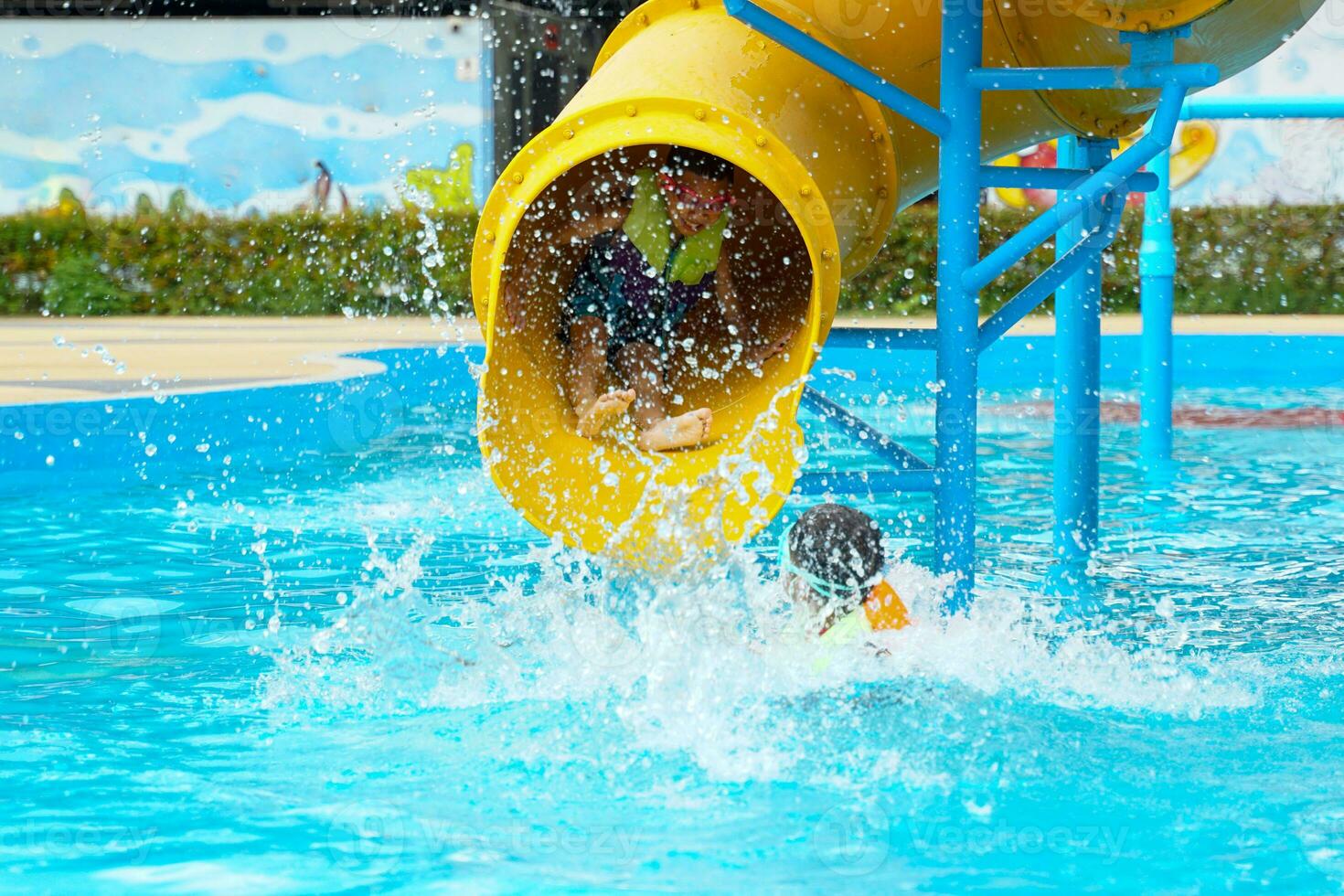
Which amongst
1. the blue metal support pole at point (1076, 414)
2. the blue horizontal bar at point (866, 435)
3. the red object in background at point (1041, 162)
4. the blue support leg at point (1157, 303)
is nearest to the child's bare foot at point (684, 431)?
the blue horizontal bar at point (866, 435)

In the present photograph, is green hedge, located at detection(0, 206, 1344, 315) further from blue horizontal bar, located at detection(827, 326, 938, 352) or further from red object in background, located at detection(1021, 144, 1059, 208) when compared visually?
blue horizontal bar, located at detection(827, 326, 938, 352)

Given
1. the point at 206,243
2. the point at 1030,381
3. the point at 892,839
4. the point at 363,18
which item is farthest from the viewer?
the point at 363,18

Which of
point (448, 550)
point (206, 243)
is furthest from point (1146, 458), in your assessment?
point (206, 243)

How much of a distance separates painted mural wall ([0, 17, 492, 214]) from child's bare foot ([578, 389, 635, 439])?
11.1 metres

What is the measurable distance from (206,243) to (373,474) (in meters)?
7.28

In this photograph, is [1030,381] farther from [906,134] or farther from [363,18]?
[363,18]

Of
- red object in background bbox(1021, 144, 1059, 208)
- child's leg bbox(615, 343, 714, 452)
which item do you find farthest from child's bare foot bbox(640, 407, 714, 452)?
red object in background bbox(1021, 144, 1059, 208)

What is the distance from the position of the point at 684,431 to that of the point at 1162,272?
361cm

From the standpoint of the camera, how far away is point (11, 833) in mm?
2934

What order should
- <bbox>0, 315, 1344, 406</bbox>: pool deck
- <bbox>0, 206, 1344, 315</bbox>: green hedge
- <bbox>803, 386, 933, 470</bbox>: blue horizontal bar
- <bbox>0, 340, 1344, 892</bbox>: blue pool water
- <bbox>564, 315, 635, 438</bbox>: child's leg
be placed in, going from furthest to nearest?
<bbox>0, 206, 1344, 315</bbox>: green hedge, <bbox>0, 315, 1344, 406</bbox>: pool deck, <bbox>803, 386, 933, 470</bbox>: blue horizontal bar, <bbox>564, 315, 635, 438</bbox>: child's leg, <bbox>0, 340, 1344, 892</bbox>: blue pool water

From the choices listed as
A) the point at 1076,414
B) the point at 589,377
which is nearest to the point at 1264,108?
the point at 1076,414

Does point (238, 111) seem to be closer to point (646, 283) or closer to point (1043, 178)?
point (646, 283)

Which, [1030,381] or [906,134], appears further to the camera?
[1030,381]

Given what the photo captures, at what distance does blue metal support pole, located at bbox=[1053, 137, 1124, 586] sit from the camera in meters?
4.89
